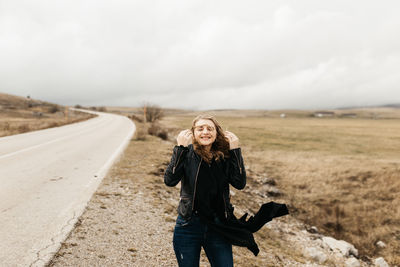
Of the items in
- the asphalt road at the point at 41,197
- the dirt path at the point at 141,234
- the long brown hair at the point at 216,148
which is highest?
the long brown hair at the point at 216,148

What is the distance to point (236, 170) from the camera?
2.48m

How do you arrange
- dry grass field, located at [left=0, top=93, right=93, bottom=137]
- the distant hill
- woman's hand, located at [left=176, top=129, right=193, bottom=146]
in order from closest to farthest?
1. woman's hand, located at [left=176, top=129, right=193, bottom=146]
2. dry grass field, located at [left=0, top=93, right=93, bottom=137]
3. the distant hill

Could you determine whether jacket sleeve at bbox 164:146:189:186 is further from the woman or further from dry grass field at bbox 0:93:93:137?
dry grass field at bbox 0:93:93:137

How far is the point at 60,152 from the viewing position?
11.1 metres

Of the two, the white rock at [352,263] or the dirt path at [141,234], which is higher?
the dirt path at [141,234]

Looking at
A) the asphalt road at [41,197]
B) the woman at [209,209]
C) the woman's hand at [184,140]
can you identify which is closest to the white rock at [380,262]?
the woman at [209,209]

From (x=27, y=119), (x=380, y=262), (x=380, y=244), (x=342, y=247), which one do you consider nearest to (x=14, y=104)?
(x=27, y=119)

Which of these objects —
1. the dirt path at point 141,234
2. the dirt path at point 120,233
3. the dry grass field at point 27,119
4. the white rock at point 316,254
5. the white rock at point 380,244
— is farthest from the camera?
the dry grass field at point 27,119

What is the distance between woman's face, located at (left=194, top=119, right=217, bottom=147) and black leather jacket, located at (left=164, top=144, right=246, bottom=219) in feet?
0.41

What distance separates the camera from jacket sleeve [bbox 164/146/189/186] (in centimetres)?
248

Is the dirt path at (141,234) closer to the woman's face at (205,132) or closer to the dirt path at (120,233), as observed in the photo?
the dirt path at (120,233)

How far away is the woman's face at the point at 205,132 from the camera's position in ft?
8.16

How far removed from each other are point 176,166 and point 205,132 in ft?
1.41

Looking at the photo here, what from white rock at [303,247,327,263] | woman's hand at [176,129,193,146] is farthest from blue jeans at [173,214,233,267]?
white rock at [303,247,327,263]
